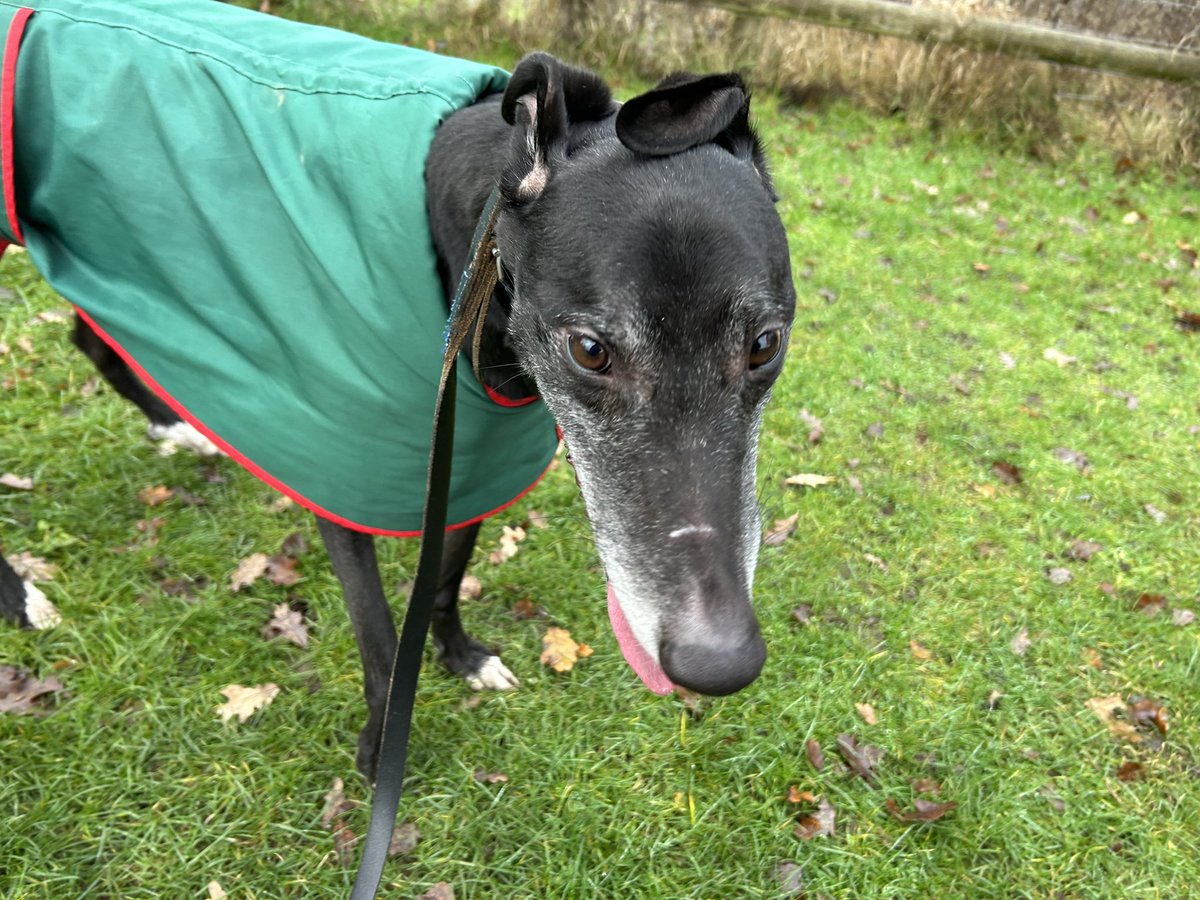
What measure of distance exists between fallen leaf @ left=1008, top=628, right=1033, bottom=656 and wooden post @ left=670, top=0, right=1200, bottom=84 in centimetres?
706

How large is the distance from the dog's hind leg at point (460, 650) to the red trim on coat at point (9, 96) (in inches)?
66.6

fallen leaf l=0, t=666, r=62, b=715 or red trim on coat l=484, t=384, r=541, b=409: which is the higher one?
red trim on coat l=484, t=384, r=541, b=409

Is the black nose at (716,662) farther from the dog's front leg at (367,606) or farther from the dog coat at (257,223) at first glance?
the dog's front leg at (367,606)

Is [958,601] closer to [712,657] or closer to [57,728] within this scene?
[712,657]

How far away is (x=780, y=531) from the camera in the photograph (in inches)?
148

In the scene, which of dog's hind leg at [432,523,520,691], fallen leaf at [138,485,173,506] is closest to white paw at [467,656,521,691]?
dog's hind leg at [432,523,520,691]

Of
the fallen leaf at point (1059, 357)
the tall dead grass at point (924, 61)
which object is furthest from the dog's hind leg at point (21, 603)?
the tall dead grass at point (924, 61)

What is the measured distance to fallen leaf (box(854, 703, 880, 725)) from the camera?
3.02 m

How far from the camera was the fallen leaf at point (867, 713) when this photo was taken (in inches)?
119

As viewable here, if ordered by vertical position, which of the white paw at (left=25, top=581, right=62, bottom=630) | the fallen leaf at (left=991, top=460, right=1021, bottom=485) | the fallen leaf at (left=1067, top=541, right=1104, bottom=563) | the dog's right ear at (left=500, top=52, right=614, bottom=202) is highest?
the dog's right ear at (left=500, top=52, right=614, bottom=202)

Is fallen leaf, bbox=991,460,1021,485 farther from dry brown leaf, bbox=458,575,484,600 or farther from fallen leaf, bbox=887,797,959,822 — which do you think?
dry brown leaf, bbox=458,575,484,600

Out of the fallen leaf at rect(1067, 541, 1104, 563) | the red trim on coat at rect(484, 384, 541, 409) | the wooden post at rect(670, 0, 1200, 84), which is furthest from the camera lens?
the wooden post at rect(670, 0, 1200, 84)

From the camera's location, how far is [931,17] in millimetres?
8133

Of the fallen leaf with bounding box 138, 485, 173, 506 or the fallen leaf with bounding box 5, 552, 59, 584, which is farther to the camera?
the fallen leaf with bounding box 138, 485, 173, 506
